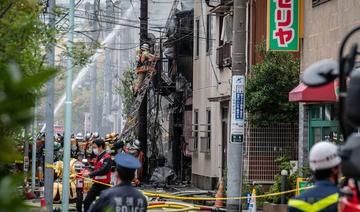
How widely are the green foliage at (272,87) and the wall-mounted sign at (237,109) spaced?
280 inches

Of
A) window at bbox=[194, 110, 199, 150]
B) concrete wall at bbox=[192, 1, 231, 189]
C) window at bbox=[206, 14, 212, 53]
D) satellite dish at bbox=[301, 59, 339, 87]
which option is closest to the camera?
satellite dish at bbox=[301, 59, 339, 87]

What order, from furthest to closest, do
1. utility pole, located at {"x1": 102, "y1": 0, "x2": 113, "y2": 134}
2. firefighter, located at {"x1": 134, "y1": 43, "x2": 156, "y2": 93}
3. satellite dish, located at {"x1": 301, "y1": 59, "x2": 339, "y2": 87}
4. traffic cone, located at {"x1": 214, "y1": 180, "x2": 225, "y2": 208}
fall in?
utility pole, located at {"x1": 102, "y1": 0, "x2": 113, "y2": 134} → firefighter, located at {"x1": 134, "y1": 43, "x2": 156, "y2": 93} → traffic cone, located at {"x1": 214, "y1": 180, "x2": 225, "y2": 208} → satellite dish, located at {"x1": 301, "y1": 59, "x2": 339, "y2": 87}

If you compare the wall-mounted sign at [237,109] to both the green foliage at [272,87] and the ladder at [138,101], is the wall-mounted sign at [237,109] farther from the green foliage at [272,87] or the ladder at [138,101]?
the ladder at [138,101]

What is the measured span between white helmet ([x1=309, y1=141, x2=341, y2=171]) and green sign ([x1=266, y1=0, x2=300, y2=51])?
46.5 feet

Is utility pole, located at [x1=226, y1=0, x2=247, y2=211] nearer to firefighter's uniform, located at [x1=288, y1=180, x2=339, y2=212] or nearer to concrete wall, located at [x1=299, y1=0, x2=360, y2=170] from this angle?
concrete wall, located at [x1=299, y1=0, x2=360, y2=170]

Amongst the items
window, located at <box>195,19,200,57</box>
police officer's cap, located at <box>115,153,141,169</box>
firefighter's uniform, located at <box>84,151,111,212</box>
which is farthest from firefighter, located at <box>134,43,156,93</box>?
police officer's cap, located at <box>115,153,141,169</box>

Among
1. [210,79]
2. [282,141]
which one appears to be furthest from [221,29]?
[282,141]

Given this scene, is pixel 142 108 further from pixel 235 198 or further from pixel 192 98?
pixel 235 198

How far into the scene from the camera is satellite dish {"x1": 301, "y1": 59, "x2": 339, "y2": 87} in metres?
5.55

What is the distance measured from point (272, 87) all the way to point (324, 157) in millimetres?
17954

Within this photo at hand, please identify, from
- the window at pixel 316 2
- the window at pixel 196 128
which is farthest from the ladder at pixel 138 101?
the window at pixel 316 2

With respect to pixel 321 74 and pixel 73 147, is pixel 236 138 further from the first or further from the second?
pixel 73 147

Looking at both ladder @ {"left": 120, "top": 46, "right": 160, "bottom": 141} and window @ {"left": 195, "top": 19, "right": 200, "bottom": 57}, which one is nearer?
ladder @ {"left": 120, "top": 46, "right": 160, "bottom": 141}

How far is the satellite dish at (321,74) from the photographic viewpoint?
18.2ft
